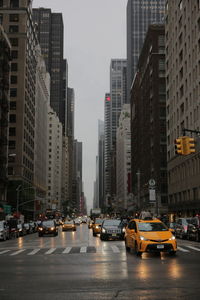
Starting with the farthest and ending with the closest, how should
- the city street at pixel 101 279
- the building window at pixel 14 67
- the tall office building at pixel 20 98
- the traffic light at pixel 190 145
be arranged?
1. the building window at pixel 14 67
2. the tall office building at pixel 20 98
3. the traffic light at pixel 190 145
4. the city street at pixel 101 279

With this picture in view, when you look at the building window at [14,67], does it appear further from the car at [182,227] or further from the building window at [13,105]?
the car at [182,227]

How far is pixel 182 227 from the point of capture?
3756 centimetres

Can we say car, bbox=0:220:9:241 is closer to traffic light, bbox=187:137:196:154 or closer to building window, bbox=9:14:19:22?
traffic light, bbox=187:137:196:154

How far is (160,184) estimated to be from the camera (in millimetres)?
93562

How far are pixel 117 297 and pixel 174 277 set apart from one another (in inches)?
136

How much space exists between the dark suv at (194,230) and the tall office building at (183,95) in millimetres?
24948

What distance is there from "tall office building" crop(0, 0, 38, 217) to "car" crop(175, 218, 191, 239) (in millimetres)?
54214

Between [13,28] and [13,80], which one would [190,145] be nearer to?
[13,80]

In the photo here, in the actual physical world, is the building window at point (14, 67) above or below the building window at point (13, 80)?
above

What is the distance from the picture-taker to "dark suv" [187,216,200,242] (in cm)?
3266

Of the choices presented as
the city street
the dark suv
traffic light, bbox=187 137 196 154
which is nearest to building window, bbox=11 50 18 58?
the dark suv

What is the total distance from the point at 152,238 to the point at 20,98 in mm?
79985

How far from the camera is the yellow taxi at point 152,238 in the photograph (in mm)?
18406

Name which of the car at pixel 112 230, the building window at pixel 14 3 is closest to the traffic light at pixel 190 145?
the car at pixel 112 230
